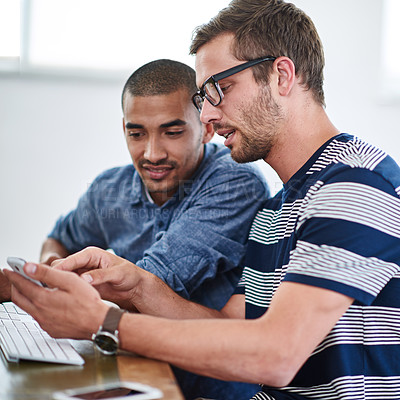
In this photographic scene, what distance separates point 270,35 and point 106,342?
0.82 metres

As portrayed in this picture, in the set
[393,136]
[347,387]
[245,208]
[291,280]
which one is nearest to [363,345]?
[347,387]

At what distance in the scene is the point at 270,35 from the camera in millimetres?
1355

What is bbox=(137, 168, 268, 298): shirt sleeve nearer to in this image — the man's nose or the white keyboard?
the man's nose

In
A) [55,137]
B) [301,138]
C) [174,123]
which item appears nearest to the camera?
[301,138]

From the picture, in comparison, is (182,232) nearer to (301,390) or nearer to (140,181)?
(140,181)

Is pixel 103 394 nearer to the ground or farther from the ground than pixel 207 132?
nearer to the ground

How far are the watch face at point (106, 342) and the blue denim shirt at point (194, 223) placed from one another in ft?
→ 1.54

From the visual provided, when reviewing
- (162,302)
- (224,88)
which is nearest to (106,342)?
(162,302)

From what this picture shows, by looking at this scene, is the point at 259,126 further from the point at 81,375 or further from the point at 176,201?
the point at 81,375

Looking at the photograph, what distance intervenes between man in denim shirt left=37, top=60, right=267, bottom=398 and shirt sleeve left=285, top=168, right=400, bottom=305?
479 millimetres

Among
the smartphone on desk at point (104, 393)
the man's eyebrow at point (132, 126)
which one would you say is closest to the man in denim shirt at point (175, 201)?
the man's eyebrow at point (132, 126)

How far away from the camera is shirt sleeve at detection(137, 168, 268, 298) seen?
148 centimetres

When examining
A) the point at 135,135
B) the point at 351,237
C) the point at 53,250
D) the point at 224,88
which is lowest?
the point at 53,250

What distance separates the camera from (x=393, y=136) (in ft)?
11.1
